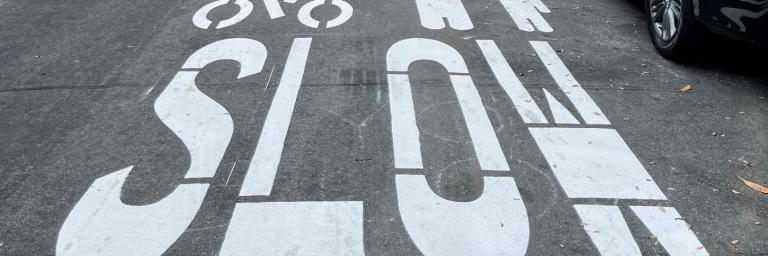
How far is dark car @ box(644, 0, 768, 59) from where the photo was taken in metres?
→ 4.72

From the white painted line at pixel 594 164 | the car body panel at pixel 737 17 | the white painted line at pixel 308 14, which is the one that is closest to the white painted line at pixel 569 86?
the white painted line at pixel 594 164

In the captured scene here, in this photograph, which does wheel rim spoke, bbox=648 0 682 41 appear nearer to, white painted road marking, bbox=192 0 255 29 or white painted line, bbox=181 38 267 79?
white painted line, bbox=181 38 267 79

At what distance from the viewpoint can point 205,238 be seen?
340cm

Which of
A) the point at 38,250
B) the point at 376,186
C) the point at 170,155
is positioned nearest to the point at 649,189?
the point at 376,186

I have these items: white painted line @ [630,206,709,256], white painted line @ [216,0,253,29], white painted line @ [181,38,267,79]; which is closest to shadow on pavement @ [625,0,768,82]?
white painted line @ [630,206,709,256]

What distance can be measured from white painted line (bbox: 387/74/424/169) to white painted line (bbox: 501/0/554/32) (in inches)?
83.4

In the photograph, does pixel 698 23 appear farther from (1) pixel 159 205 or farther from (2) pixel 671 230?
(1) pixel 159 205

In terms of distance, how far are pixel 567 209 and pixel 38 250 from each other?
2.77 metres

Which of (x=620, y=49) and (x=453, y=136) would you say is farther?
(x=620, y=49)

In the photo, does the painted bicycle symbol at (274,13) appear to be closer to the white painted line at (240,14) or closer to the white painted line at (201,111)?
the white painted line at (240,14)

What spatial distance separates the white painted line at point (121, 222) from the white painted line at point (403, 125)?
124 cm

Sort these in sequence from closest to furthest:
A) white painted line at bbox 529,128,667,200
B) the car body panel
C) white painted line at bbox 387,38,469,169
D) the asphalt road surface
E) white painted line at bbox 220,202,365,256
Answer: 1. white painted line at bbox 220,202,365,256
2. the asphalt road surface
3. white painted line at bbox 529,128,667,200
4. white painted line at bbox 387,38,469,169
5. the car body panel

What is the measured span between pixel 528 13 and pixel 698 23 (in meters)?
2.29

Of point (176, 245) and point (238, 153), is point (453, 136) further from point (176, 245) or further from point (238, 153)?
point (176, 245)
